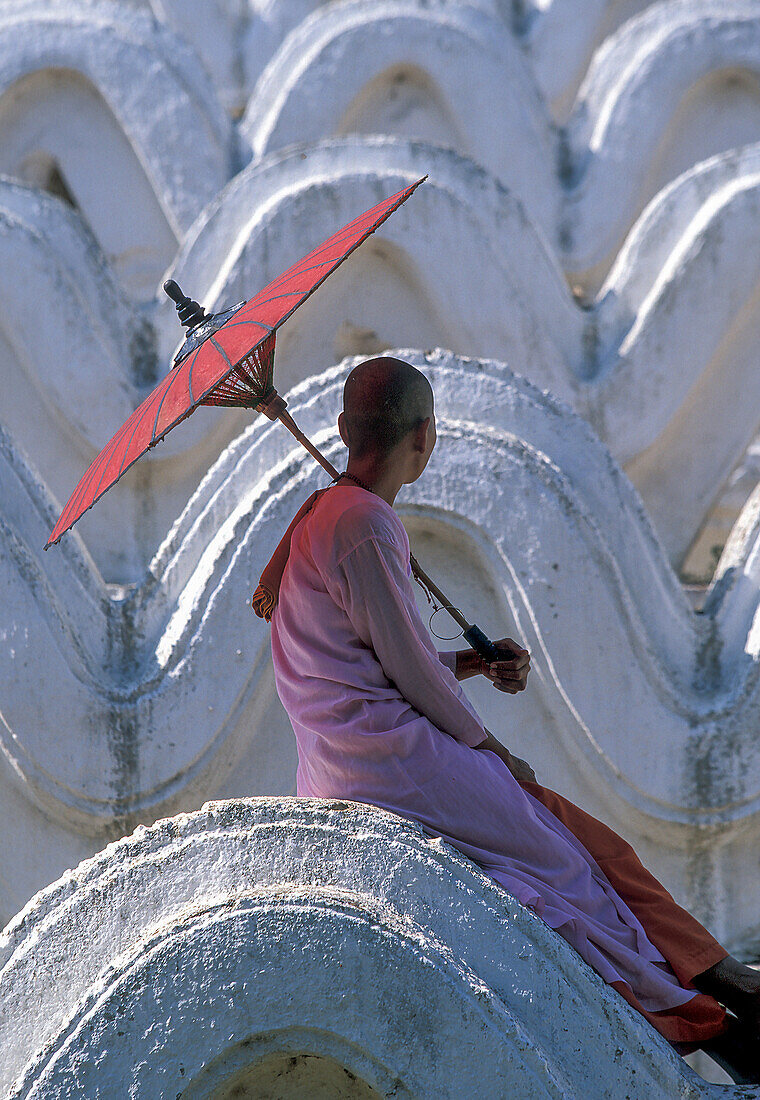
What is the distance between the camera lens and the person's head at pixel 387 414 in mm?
2209

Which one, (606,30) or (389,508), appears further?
(606,30)

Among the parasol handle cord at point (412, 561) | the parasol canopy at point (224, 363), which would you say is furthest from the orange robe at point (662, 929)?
the parasol canopy at point (224, 363)

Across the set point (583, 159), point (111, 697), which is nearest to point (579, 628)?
point (111, 697)

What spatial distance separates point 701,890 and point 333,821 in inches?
66.7

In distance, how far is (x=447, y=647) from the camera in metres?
3.34

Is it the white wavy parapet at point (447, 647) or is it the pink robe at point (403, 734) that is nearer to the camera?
the pink robe at point (403, 734)

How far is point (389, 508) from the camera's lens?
2.19 meters

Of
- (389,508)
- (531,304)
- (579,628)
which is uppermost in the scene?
(531,304)

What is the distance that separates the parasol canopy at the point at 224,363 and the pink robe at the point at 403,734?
29 cm

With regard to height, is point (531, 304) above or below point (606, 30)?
below

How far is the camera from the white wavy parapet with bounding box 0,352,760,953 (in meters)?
3.19

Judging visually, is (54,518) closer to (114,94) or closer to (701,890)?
(701,890)

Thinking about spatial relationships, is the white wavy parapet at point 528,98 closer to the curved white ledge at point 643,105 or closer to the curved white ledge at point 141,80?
the curved white ledge at point 643,105

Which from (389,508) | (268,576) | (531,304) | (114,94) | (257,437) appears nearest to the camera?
(389,508)
